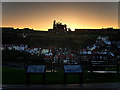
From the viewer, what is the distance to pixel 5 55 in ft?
37.6

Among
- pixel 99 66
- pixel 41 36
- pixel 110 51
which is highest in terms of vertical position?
pixel 41 36

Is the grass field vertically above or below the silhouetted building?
below

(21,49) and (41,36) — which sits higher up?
(41,36)

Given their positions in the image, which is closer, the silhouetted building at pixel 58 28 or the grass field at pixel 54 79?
the grass field at pixel 54 79

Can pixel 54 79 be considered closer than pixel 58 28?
Yes

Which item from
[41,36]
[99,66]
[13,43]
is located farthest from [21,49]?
[99,66]

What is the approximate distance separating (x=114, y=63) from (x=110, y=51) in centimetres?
141

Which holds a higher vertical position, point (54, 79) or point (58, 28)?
point (58, 28)

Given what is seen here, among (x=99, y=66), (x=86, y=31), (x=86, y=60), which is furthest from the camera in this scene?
(x=86, y=31)

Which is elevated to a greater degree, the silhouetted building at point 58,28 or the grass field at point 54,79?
the silhouetted building at point 58,28

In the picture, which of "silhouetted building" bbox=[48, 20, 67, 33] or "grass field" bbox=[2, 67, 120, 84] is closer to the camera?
"grass field" bbox=[2, 67, 120, 84]

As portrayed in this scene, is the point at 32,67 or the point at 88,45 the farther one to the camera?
the point at 88,45

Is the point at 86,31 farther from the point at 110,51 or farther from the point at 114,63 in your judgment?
the point at 114,63

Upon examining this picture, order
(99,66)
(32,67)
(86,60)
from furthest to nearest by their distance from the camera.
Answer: (86,60)
(99,66)
(32,67)
